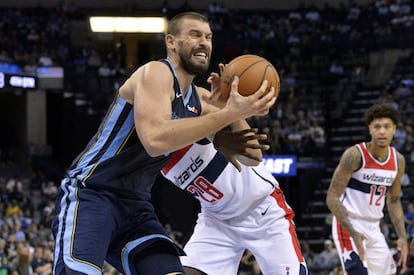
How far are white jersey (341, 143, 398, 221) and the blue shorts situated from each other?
3.52m

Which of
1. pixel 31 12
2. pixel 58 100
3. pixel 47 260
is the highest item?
pixel 31 12

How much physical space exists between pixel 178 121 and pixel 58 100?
20555mm

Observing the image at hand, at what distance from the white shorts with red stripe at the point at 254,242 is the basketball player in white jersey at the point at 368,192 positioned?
65.8 inches

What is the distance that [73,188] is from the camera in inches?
201

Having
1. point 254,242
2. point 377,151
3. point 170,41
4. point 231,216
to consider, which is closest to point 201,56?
point 170,41

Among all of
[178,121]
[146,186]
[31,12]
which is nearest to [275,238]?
[146,186]

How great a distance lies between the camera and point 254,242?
261 inches

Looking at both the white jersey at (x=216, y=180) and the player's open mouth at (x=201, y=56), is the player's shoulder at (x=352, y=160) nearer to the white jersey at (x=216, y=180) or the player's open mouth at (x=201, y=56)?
the white jersey at (x=216, y=180)

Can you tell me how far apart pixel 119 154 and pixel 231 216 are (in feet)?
5.97

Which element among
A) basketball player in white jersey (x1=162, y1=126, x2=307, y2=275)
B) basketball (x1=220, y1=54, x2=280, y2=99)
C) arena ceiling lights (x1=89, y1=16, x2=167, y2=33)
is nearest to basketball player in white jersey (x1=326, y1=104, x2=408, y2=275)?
basketball player in white jersey (x1=162, y1=126, x2=307, y2=275)

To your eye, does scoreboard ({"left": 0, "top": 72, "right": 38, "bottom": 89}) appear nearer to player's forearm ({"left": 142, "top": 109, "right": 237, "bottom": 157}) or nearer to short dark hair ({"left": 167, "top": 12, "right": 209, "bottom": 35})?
short dark hair ({"left": 167, "top": 12, "right": 209, "bottom": 35})

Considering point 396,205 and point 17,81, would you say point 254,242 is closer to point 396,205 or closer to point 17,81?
point 396,205

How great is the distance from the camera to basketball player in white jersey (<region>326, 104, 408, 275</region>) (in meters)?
8.30

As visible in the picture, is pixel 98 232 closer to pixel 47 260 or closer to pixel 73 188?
pixel 73 188
